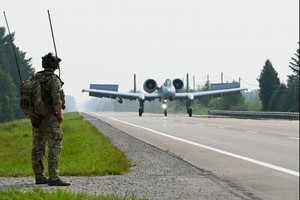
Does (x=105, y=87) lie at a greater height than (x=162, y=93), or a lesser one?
greater

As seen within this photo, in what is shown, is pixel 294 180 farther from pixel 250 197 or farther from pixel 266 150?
pixel 266 150

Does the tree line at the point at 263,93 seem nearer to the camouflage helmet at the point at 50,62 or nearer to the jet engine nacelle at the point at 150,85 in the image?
the jet engine nacelle at the point at 150,85

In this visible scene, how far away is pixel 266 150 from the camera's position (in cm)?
1634

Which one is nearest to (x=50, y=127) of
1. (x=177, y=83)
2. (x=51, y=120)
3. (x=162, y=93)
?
(x=51, y=120)

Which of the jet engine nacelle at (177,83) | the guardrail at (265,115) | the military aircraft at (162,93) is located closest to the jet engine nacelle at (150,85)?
the military aircraft at (162,93)

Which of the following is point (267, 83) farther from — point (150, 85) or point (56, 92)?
point (56, 92)

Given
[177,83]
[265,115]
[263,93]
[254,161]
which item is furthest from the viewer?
[263,93]

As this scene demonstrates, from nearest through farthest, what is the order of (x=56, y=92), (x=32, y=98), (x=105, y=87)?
(x=56, y=92) → (x=32, y=98) → (x=105, y=87)

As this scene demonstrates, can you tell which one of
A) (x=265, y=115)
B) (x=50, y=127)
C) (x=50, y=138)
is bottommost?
(x=265, y=115)

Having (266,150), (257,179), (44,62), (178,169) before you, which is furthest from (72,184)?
(266,150)

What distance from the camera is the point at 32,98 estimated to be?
7.07 meters

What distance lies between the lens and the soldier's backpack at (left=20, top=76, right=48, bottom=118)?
275 inches

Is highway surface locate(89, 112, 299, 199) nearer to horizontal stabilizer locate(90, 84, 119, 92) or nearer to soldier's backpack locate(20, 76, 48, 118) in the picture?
soldier's backpack locate(20, 76, 48, 118)

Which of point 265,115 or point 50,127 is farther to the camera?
point 265,115
